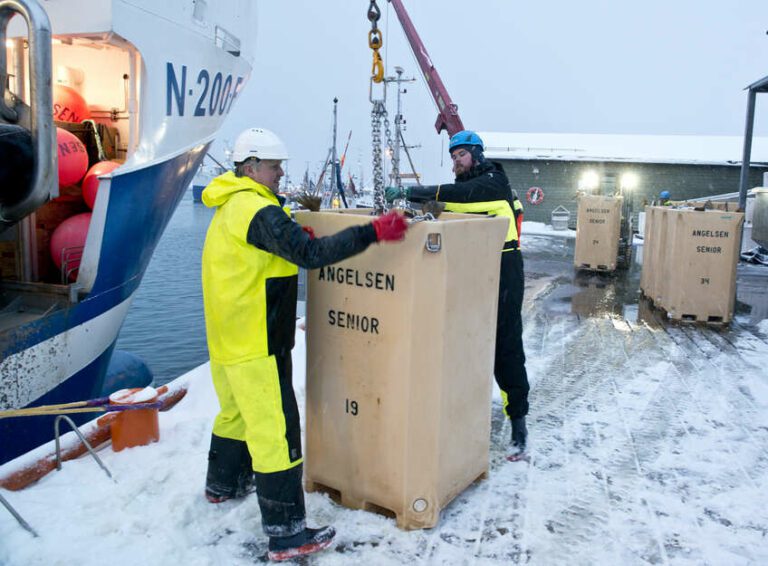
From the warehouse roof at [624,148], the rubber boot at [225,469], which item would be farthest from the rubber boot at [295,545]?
the warehouse roof at [624,148]

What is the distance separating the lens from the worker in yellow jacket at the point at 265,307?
276 cm

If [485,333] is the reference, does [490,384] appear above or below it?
below

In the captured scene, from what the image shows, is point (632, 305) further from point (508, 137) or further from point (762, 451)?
point (508, 137)

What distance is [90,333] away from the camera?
6.40 metres

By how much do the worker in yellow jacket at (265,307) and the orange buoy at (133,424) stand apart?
1.02m

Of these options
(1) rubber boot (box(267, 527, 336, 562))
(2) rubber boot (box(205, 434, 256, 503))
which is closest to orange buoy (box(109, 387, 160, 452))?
(2) rubber boot (box(205, 434, 256, 503))

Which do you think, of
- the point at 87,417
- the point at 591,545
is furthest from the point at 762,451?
the point at 87,417

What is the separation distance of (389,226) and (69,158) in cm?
467

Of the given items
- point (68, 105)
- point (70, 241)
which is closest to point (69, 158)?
point (70, 241)

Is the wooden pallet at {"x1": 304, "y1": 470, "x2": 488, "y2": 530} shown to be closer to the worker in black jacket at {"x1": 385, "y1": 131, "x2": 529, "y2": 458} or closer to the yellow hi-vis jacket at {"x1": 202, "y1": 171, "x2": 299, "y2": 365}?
the worker in black jacket at {"x1": 385, "y1": 131, "x2": 529, "y2": 458}

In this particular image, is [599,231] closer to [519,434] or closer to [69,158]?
[519,434]

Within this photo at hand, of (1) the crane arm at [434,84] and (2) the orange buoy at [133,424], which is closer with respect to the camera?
(2) the orange buoy at [133,424]

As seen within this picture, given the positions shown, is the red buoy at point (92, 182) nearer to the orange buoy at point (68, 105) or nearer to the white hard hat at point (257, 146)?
the orange buoy at point (68, 105)

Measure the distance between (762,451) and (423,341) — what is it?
8.58 feet
